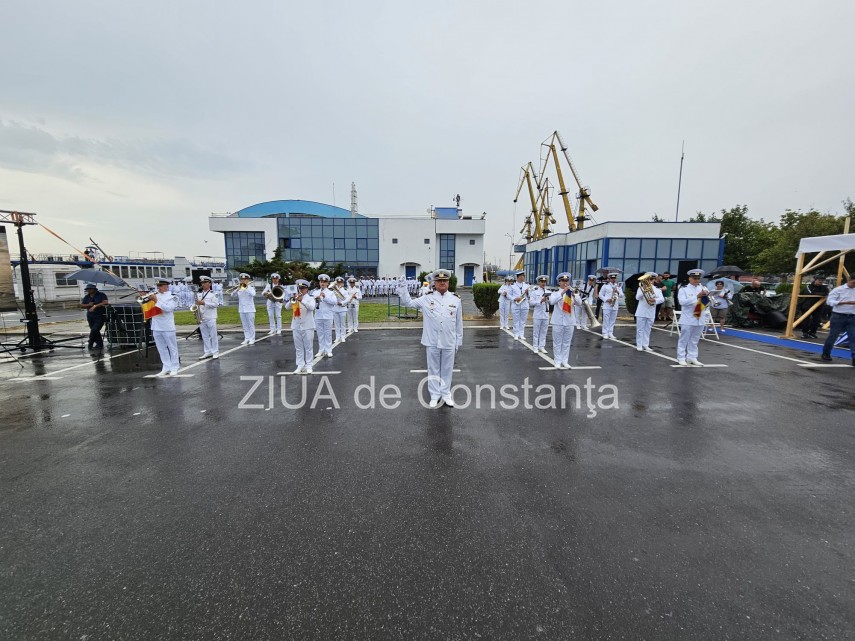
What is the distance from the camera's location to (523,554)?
260 centimetres

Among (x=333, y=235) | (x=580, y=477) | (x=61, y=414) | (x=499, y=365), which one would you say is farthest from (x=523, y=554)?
(x=333, y=235)

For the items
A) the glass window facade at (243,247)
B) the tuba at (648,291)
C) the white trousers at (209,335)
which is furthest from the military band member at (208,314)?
the glass window facade at (243,247)

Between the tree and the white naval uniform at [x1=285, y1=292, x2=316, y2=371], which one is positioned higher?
the tree

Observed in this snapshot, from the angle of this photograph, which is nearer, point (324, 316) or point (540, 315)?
point (540, 315)

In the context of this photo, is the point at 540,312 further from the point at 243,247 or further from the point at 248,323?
the point at 243,247

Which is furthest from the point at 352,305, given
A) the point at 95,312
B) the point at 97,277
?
the point at 95,312

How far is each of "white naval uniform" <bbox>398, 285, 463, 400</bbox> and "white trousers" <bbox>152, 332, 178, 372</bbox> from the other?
542cm

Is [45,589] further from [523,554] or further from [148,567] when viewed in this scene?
[523,554]

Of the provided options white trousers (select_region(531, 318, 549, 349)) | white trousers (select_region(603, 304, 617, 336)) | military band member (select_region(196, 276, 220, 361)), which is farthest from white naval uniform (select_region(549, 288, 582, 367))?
military band member (select_region(196, 276, 220, 361))

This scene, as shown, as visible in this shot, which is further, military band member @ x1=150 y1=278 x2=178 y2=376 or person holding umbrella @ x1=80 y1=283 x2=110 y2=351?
person holding umbrella @ x1=80 y1=283 x2=110 y2=351

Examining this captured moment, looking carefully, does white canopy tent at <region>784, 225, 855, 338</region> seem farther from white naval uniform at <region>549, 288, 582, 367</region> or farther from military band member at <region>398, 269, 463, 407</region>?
military band member at <region>398, 269, 463, 407</region>

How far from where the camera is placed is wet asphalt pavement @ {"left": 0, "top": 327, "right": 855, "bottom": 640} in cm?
213

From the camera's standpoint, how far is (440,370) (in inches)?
235

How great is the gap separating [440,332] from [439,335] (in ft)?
0.18
